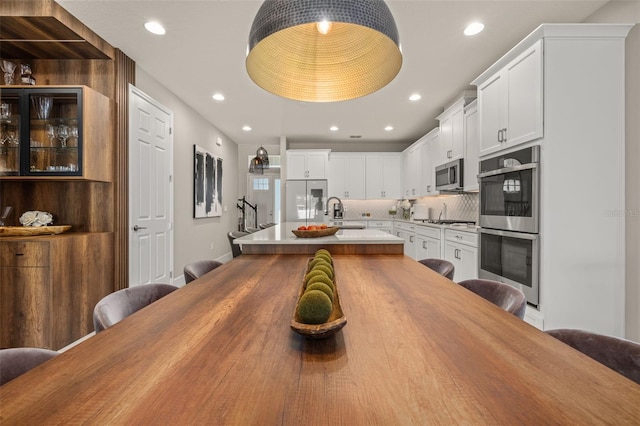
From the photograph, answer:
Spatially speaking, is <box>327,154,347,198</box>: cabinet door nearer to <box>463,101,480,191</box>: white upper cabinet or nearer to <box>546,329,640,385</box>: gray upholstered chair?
<box>463,101,480,191</box>: white upper cabinet

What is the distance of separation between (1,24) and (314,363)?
3474 millimetres

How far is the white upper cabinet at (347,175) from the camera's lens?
263 inches

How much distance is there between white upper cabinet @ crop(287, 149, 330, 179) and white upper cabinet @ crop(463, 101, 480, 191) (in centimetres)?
310

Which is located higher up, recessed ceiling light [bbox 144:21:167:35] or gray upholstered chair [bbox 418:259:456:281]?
recessed ceiling light [bbox 144:21:167:35]

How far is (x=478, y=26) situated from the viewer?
2590mm

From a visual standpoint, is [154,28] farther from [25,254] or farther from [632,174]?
[632,174]

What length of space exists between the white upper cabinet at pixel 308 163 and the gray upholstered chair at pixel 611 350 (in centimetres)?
574

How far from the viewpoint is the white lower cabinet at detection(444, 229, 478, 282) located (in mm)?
3227

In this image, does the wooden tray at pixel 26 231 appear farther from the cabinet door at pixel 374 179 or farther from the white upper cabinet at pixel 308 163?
the cabinet door at pixel 374 179

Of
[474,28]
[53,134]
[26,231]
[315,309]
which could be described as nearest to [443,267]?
[315,309]

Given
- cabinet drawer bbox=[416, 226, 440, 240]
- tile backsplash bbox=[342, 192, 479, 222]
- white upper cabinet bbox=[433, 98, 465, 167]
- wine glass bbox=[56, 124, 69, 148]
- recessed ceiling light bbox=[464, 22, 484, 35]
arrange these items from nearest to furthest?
1. recessed ceiling light bbox=[464, 22, 484, 35]
2. wine glass bbox=[56, 124, 69, 148]
3. white upper cabinet bbox=[433, 98, 465, 167]
4. cabinet drawer bbox=[416, 226, 440, 240]
5. tile backsplash bbox=[342, 192, 479, 222]

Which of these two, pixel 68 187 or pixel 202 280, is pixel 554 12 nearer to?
pixel 202 280

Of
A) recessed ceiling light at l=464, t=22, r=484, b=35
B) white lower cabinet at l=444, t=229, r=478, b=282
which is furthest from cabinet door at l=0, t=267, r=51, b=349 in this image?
recessed ceiling light at l=464, t=22, r=484, b=35

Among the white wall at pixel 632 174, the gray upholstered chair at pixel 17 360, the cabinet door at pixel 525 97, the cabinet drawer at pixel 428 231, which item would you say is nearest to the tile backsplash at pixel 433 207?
the cabinet drawer at pixel 428 231
